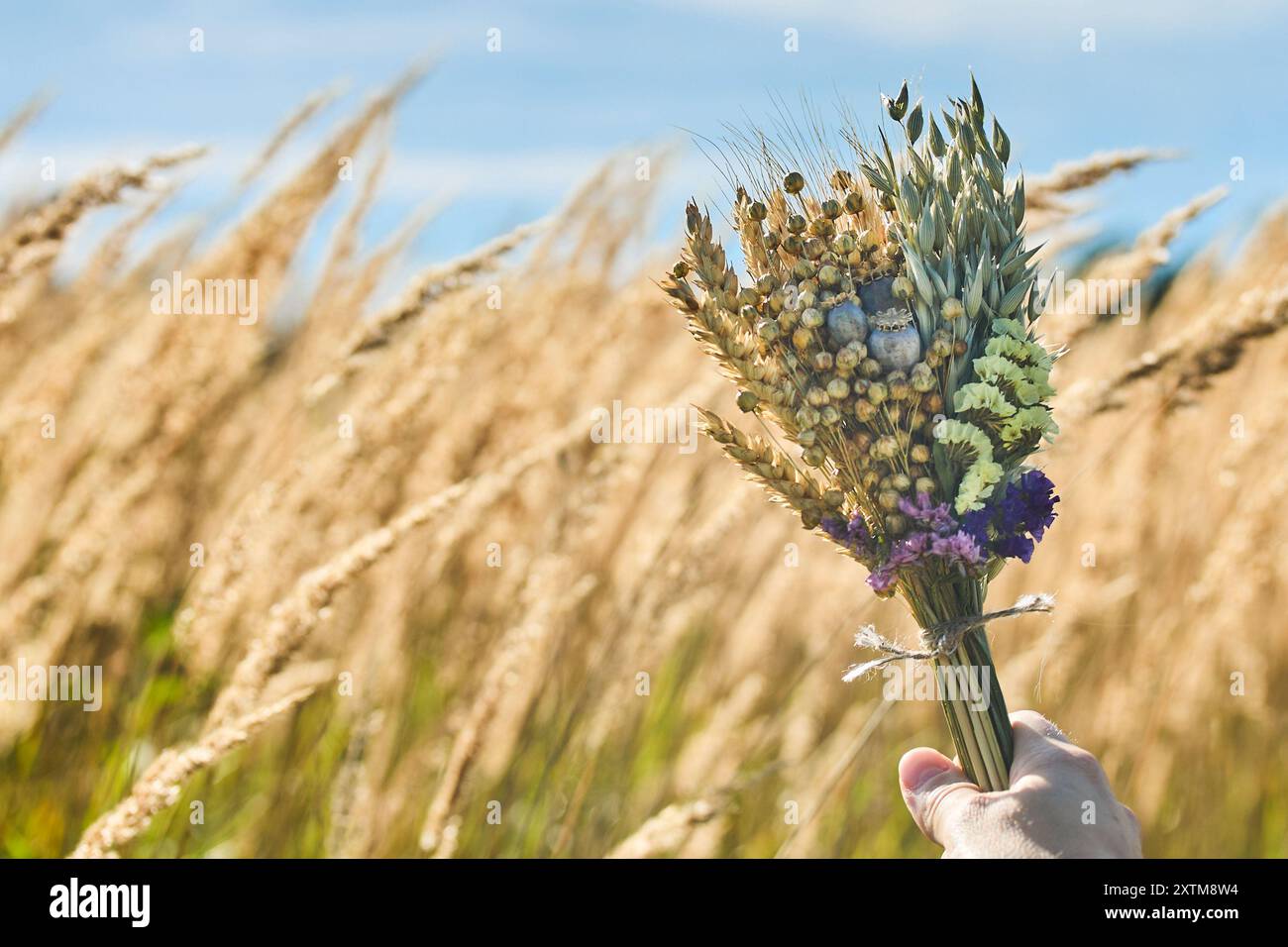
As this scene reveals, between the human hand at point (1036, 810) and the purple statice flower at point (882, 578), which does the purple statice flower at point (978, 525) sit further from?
the human hand at point (1036, 810)

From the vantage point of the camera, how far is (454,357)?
68.2 inches

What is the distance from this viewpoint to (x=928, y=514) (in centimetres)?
80

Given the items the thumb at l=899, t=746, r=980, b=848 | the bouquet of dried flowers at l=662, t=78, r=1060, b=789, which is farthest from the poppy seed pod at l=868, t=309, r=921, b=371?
the thumb at l=899, t=746, r=980, b=848

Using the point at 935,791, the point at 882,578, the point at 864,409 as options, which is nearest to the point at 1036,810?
the point at 935,791

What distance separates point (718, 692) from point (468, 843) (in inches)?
37.5

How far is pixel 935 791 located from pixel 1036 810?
111mm

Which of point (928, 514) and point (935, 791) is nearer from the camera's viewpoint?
point (928, 514)

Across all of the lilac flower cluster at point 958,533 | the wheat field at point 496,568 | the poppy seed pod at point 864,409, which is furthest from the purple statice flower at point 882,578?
the wheat field at point 496,568

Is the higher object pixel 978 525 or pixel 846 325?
pixel 846 325

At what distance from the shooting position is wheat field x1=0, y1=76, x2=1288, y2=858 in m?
1.56

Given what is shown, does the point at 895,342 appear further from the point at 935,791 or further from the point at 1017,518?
the point at 935,791

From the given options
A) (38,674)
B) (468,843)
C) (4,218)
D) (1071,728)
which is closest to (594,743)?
(468,843)

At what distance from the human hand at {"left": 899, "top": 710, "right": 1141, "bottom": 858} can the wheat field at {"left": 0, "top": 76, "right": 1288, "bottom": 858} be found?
10.9 inches

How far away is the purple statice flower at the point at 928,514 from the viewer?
80 cm
